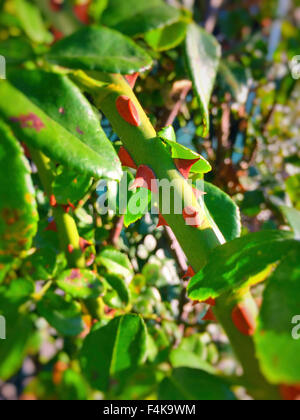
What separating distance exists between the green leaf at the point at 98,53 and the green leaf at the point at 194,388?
274mm

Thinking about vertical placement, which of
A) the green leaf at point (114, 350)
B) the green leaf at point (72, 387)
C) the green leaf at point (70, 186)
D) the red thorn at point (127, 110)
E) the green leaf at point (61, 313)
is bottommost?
the green leaf at point (72, 387)

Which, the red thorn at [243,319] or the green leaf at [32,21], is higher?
the green leaf at [32,21]

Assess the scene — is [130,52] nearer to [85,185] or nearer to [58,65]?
[58,65]

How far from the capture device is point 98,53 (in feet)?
1.03

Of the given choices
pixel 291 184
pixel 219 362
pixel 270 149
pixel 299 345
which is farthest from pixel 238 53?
pixel 299 345

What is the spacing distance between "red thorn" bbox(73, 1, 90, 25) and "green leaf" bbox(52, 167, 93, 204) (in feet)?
0.56

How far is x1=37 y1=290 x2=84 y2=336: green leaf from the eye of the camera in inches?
22.0

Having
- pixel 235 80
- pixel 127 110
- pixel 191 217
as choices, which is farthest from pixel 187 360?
pixel 235 80

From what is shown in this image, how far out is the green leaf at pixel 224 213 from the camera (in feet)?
1.46

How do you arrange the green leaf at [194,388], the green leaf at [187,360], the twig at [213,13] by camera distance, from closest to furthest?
the green leaf at [194,388] < the green leaf at [187,360] < the twig at [213,13]

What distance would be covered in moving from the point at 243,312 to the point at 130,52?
0.85 ft

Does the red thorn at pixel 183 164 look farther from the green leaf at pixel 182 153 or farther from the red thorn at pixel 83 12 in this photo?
the red thorn at pixel 83 12

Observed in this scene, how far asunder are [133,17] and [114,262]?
0.39 meters

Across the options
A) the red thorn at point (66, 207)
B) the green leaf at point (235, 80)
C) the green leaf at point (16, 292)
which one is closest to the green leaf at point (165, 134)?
the red thorn at point (66, 207)
